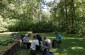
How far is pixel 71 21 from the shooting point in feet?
133

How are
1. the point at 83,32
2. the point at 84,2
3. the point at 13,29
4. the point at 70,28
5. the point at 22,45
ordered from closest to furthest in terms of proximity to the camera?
the point at 22,45, the point at 83,32, the point at 84,2, the point at 70,28, the point at 13,29

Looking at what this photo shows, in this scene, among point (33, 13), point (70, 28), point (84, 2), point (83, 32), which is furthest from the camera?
point (33, 13)

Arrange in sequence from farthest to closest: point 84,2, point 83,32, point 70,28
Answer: point 70,28
point 84,2
point 83,32

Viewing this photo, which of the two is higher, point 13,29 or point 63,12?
point 63,12

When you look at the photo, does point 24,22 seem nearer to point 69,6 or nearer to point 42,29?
point 42,29

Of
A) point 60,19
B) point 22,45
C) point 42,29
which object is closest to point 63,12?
point 60,19

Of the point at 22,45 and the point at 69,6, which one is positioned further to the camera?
the point at 69,6

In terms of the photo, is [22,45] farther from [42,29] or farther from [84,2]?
[42,29]

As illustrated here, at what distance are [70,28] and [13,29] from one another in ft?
39.6

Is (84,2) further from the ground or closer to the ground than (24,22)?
further from the ground

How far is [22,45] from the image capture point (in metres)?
17.9

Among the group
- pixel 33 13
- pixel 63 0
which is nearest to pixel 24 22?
pixel 63 0

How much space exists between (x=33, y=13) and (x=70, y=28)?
21012 millimetres

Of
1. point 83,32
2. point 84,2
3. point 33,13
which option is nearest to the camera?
point 83,32
